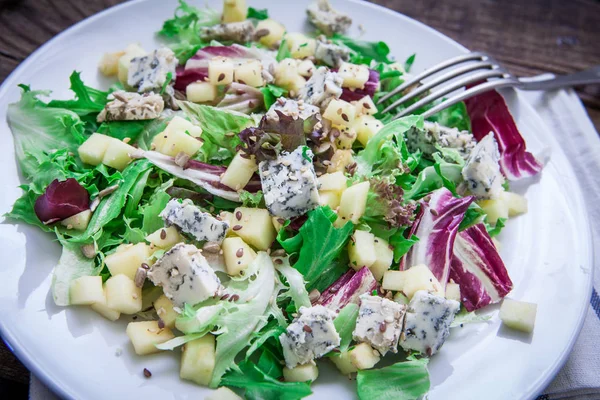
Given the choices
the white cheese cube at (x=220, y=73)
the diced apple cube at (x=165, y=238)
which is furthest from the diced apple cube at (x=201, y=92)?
the diced apple cube at (x=165, y=238)

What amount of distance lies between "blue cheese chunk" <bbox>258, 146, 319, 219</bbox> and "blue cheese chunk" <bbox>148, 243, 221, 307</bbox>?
491 mm

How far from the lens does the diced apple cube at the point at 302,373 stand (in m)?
2.88

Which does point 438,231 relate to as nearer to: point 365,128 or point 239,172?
point 365,128

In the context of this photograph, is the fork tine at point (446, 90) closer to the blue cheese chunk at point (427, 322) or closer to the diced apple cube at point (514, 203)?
the diced apple cube at point (514, 203)

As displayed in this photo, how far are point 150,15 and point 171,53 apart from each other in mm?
776

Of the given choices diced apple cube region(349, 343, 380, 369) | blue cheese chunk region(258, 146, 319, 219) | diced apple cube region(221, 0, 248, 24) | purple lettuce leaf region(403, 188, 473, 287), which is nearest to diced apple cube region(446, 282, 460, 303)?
purple lettuce leaf region(403, 188, 473, 287)

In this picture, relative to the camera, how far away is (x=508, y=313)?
10.8 feet

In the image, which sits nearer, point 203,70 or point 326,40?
point 203,70

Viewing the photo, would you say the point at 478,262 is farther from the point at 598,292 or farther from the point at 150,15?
the point at 150,15

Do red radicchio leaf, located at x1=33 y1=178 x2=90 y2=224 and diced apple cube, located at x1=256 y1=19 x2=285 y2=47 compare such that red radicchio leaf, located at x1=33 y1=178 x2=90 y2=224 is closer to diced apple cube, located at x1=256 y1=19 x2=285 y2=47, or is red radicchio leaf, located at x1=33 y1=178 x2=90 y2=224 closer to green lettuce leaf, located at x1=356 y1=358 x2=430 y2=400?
green lettuce leaf, located at x1=356 y1=358 x2=430 y2=400

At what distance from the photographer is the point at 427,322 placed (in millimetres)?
2988

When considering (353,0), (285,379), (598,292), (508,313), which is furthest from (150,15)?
(598,292)

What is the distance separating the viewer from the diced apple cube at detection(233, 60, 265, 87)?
382 cm

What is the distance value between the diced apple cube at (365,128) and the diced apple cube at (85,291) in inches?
69.0
